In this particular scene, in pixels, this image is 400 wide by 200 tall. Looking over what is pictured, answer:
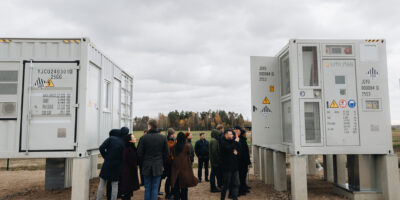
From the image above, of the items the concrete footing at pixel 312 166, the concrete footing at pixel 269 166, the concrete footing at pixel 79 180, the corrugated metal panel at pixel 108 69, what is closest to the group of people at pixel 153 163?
the concrete footing at pixel 79 180

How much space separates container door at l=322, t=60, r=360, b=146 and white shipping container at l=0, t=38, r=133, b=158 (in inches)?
216

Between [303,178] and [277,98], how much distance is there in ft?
8.39

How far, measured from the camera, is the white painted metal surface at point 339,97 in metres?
6.86

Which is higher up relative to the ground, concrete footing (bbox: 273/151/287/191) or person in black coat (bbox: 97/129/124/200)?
person in black coat (bbox: 97/129/124/200)

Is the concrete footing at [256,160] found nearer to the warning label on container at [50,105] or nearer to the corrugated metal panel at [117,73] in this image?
the corrugated metal panel at [117,73]

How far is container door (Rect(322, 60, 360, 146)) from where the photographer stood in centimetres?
686

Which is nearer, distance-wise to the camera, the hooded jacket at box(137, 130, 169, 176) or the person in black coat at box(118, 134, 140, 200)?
the hooded jacket at box(137, 130, 169, 176)

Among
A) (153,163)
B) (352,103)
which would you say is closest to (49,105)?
(153,163)

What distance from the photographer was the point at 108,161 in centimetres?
623

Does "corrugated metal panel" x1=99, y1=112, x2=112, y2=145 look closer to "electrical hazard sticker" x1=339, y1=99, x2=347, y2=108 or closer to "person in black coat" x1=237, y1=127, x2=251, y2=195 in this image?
"person in black coat" x1=237, y1=127, x2=251, y2=195

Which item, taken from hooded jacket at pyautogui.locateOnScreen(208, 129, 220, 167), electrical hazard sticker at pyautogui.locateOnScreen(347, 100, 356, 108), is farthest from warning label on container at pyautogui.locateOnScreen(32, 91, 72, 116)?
electrical hazard sticker at pyautogui.locateOnScreen(347, 100, 356, 108)

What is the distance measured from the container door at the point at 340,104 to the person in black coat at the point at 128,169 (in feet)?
14.7

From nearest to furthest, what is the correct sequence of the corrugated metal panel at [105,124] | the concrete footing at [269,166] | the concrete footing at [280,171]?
the corrugated metal panel at [105,124]
the concrete footing at [280,171]
the concrete footing at [269,166]

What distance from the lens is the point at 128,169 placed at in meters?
6.59
